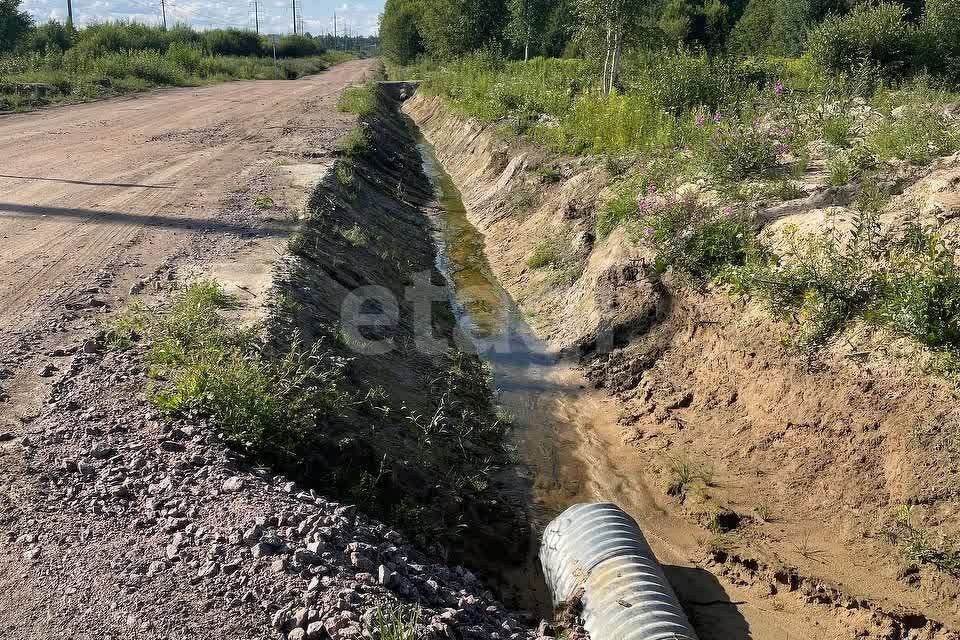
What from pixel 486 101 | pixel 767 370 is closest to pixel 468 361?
pixel 767 370

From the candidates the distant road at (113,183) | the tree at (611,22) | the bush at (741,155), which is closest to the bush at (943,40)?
the tree at (611,22)

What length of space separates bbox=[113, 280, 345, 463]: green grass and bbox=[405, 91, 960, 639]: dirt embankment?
266cm

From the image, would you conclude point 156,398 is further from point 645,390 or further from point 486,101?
point 486,101

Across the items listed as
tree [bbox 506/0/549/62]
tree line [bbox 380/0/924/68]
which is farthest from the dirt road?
tree [bbox 506/0/549/62]

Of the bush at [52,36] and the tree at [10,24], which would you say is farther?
the bush at [52,36]

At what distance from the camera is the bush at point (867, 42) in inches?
534

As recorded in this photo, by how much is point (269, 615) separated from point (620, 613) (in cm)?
195

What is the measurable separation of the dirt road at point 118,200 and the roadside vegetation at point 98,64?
133 inches

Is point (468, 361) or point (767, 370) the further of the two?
point (468, 361)

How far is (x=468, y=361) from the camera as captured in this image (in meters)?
7.93

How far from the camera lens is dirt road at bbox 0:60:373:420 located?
20.6 ft

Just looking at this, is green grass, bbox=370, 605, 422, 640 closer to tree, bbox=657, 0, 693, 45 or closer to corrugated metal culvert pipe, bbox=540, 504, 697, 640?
corrugated metal culvert pipe, bbox=540, 504, 697, 640

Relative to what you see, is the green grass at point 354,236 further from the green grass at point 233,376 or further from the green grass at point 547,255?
the green grass at point 233,376

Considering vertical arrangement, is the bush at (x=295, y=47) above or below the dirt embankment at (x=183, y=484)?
above
